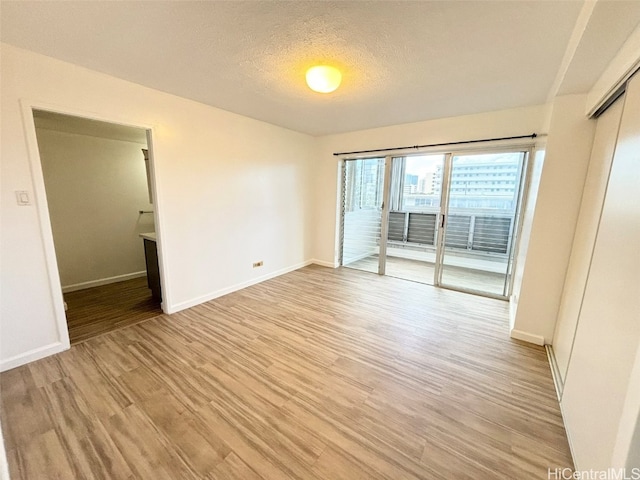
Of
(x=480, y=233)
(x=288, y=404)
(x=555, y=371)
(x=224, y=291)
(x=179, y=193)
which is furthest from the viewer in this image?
(x=480, y=233)

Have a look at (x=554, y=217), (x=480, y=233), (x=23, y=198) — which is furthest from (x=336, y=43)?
(x=480, y=233)

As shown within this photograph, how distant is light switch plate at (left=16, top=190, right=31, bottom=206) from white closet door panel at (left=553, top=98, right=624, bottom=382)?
4117mm

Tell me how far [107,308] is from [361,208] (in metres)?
4.20

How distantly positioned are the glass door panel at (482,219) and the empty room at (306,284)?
1.7 inches

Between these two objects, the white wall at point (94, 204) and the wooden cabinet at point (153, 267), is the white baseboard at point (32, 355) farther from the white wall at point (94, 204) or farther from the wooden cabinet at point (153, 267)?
the white wall at point (94, 204)

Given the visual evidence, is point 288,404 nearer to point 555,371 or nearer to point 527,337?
point 555,371

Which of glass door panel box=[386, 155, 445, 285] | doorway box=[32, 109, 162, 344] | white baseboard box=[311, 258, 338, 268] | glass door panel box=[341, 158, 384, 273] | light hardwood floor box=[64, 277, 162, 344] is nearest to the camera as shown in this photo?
light hardwood floor box=[64, 277, 162, 344]

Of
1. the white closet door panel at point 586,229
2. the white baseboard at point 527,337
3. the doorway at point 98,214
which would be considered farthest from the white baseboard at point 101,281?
the white closet door panel at point 586,229

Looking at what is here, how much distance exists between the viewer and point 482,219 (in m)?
3.92

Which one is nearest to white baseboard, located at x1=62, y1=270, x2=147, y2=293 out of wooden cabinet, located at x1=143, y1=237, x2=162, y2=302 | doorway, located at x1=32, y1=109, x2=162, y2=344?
doorway, located at x1=32, y1=109, x2=162, y2=344

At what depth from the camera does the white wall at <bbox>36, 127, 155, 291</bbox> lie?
3.35 m

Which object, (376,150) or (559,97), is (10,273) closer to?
(376,150)

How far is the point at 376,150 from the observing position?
3.99 metres

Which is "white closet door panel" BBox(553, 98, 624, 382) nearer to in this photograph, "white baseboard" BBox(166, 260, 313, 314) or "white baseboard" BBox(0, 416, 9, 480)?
"white baseboard" BBox(0, 416, 9, 480)
